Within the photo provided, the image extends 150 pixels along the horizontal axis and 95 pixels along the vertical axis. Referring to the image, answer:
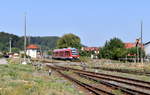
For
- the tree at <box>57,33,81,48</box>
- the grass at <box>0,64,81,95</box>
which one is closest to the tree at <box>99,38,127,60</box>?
the tree at <box>57,33,81,48</box>

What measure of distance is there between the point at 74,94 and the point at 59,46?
4591 inches

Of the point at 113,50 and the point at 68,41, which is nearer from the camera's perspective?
the point at 113,50

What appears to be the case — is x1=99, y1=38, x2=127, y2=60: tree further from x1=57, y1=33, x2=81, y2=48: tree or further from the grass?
the grass

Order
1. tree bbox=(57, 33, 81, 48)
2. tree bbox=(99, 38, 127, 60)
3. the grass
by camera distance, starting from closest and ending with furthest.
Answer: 1. the grass
2. tree bbox=(99, 38, 127, 60)
3. tree bbox=(57, 33, 81, 48)

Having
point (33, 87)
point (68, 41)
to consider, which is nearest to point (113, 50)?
point (68, 41)

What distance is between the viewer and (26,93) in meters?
13.8

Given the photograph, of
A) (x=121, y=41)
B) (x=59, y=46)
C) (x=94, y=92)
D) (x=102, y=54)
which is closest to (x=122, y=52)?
(x=102, y=54)

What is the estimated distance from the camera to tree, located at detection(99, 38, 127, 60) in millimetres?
82250

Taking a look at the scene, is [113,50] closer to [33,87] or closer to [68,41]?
[68,41]

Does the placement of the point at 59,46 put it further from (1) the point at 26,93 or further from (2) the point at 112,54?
(1) the point at 26,93

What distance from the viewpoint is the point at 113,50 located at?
292 ft

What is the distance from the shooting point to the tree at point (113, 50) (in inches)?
3238

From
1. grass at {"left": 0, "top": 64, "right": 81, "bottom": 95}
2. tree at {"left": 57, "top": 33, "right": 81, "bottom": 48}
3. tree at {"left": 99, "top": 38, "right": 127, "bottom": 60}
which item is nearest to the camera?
grass at {"left": 0, "top": 64, "right": 81, "bottom": 95}

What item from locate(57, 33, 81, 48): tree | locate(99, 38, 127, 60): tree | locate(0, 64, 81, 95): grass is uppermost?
locate(57, 33, 81, 48): tree
